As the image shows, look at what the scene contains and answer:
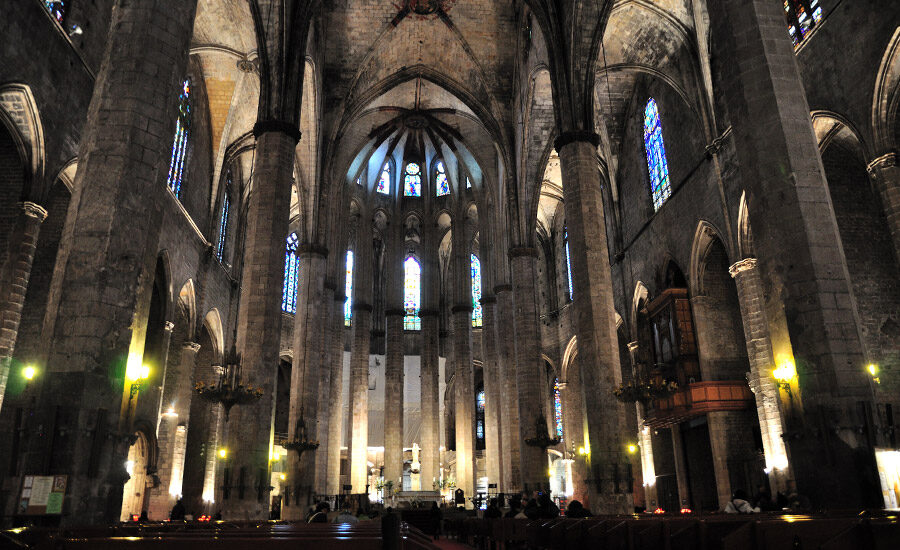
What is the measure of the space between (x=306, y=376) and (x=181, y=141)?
9230 mm

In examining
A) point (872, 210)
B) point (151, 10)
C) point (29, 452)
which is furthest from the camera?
point (872, 210)

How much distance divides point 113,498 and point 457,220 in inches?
1109

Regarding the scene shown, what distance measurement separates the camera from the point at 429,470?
31031 millimetres

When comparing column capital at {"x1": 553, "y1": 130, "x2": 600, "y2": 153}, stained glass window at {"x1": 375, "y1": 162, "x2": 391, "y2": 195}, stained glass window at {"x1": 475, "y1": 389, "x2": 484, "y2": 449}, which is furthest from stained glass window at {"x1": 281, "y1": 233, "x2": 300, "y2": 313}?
column capital at {"x1": 553, "y1": 130, "x2": 600, "y2": 153}

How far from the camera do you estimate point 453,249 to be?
34.0 metres

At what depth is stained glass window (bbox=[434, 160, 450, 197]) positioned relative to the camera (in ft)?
117

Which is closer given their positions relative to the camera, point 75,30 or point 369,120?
point 75,30

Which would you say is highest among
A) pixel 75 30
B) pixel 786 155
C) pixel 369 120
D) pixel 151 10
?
pixel 369 120

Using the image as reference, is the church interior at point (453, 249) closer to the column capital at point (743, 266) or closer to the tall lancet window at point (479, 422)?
the column capital at point (743, 266)

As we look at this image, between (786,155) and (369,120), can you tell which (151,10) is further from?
(369,120)

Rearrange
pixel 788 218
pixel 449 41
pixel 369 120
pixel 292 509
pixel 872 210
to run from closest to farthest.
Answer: pixel 788 218
pixel 872 210
pixel 292 509
pixel 449 41
pixel 369 120

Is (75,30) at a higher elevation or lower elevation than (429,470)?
higher

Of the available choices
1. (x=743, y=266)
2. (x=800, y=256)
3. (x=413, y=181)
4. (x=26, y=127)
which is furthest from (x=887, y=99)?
(x=413, y=181)

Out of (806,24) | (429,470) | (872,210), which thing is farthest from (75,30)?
(429,470)
